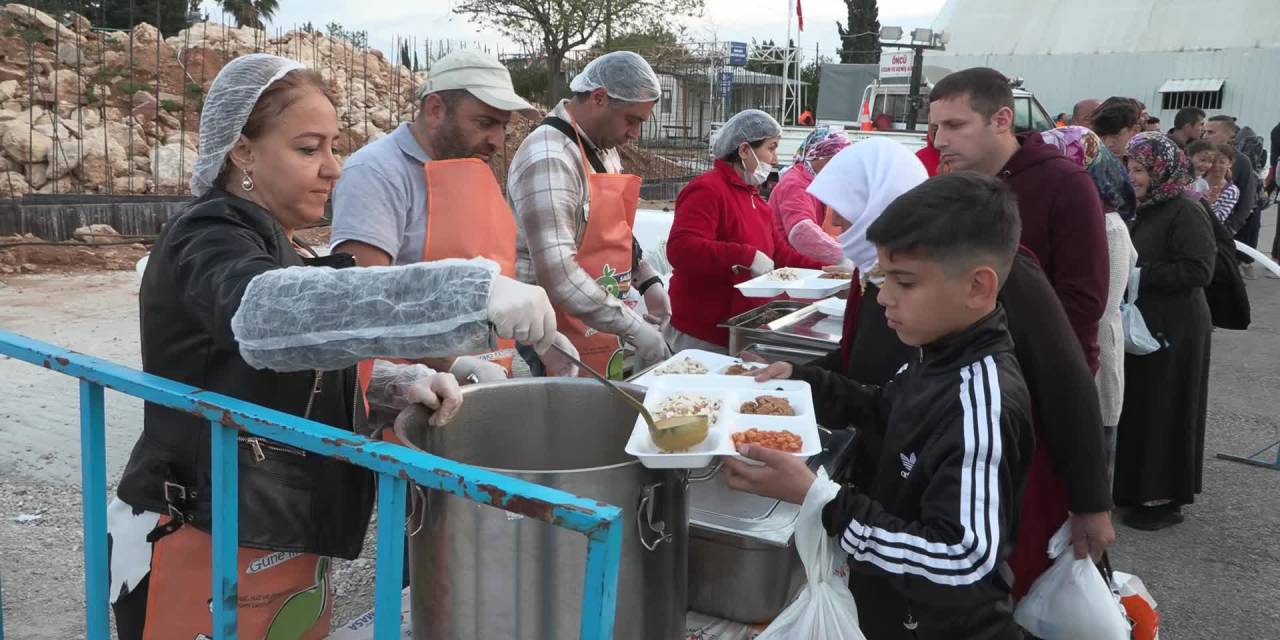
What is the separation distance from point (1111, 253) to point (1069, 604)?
2159 millimetres

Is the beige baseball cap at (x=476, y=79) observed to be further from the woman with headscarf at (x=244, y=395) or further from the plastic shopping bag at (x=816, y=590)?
the plastic shopping bag at (x=816, y=590)

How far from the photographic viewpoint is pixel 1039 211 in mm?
2844

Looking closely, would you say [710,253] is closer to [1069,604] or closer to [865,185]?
[865,185]

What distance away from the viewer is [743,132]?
14.7 ft

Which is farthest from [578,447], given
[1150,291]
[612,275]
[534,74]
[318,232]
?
[534,74]

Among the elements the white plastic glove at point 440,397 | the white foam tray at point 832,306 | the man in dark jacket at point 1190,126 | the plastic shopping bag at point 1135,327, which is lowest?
the plastic shopping bag at point 1135,327

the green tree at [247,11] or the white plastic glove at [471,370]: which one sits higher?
the green tree at [247,11]

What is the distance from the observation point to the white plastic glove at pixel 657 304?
3898mm

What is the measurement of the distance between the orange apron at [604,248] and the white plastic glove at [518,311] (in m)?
1.86

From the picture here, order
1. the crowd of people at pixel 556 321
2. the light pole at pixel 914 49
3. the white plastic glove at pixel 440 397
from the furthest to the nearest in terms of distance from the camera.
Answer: the light pole at pixel 914 49 < the white plastic glove at pixel 440 397 < the crowd of people at pixel 556 321

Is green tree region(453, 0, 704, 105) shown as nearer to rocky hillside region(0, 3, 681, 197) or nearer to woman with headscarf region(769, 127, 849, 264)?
rocky hillside region(0, 3, 681, 197)

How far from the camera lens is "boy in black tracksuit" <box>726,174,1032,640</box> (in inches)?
61.0

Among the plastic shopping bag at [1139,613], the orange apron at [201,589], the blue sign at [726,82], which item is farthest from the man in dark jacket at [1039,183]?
the blue sign at [726,82]

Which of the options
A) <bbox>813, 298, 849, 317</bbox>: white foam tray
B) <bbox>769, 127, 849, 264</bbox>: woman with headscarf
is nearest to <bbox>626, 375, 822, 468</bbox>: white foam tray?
<bbox>813, 298, 849, 317</bbox>: white foam tray
